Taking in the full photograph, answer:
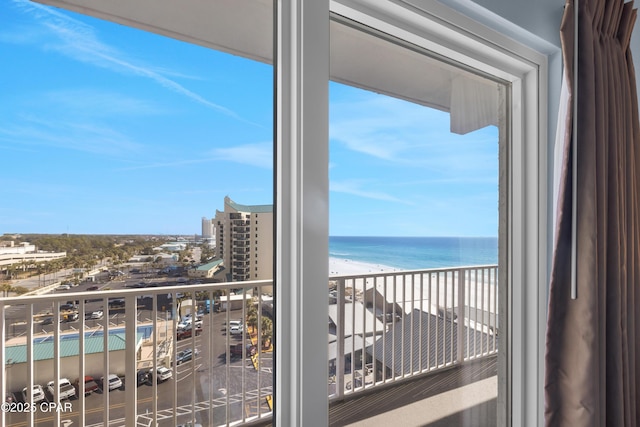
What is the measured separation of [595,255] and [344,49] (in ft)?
3.53

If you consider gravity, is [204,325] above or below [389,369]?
above

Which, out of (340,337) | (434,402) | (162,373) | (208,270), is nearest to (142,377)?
(162,373)

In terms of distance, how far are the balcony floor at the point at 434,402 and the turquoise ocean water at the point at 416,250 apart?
40cm

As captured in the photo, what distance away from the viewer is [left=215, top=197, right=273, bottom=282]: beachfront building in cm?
93

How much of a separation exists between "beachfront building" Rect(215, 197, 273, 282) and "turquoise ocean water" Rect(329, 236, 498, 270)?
19 centimetres

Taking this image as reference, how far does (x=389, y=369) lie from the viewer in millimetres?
1218

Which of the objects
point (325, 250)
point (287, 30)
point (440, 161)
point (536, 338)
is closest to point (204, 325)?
point (325, 250)

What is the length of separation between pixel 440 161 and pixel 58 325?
3.82 ft

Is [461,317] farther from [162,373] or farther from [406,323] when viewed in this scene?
[162,373]

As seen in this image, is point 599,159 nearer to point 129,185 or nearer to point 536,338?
point 536,338

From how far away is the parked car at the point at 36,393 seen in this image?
0.72 metres

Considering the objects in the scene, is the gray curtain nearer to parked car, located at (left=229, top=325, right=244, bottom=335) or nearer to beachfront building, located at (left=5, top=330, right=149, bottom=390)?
parked car, located at (left=229, top=325, right=244, bottom=335)

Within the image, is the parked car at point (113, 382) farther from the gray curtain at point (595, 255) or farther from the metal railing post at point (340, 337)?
the gray curtain at point (595, 255)

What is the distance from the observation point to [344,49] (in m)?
1.09
